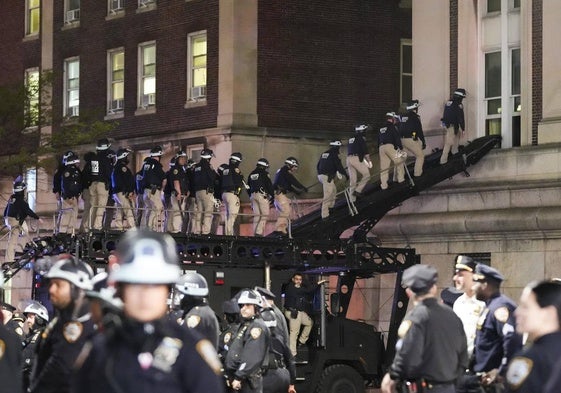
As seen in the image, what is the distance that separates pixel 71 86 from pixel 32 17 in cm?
366

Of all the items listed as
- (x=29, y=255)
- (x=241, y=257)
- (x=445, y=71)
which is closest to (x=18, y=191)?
→ (x=29, y=255)

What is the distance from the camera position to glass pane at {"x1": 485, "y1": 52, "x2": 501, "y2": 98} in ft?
119

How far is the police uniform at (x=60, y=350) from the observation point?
35.2 ft

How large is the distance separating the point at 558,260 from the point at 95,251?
11587mm

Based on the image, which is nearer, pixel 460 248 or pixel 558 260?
pixel 558 260

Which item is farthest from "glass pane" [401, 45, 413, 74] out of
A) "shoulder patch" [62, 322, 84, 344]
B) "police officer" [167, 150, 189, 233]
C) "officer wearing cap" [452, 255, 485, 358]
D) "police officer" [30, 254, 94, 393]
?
"shoulder patch" [62, 322, 84, 344]

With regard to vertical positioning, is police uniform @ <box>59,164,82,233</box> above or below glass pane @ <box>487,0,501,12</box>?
below

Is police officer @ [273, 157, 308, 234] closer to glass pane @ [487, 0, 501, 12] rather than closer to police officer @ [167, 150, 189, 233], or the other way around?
police officer @ [167, 150, 189, 233]

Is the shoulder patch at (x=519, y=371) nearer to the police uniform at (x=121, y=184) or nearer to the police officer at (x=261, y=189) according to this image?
the police uniform at (x=121, y=184)

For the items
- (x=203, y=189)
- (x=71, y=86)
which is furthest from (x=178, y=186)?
(x=71, y=86)

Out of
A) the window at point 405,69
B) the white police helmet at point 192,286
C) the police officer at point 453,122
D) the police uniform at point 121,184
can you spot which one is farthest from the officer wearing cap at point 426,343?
the window at point 405,69

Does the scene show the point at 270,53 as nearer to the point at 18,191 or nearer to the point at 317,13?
the point at 317,13

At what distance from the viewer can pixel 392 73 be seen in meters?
46.1

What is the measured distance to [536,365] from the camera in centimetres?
905
